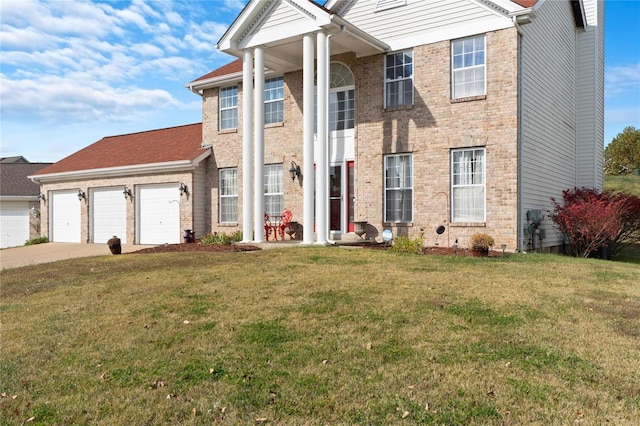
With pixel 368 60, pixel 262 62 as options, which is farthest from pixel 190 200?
pixel 368 60

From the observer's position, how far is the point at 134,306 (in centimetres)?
784

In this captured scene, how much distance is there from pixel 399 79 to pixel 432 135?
2.00 metres

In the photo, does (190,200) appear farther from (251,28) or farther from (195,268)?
(195,268)

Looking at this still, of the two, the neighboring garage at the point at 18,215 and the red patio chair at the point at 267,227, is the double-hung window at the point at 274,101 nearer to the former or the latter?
the red patio chair at the point at 267,227

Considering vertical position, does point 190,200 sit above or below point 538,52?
below

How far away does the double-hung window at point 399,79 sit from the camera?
1507 cm

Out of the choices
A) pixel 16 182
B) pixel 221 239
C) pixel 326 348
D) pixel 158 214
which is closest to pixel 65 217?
pixel 158 214

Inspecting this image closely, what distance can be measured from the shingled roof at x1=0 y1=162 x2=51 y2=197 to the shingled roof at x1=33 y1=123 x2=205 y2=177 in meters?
3.49

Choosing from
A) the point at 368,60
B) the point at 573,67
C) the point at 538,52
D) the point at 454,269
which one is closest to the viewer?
the point at 454,269

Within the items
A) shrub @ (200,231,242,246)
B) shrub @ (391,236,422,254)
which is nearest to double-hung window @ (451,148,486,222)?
shrub @ (391,236,422,254)

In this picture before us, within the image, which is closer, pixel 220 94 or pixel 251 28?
pixel 251 28

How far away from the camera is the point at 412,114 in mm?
14906

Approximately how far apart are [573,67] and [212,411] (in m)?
18.2

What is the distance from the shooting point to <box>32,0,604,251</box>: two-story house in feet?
45.0
